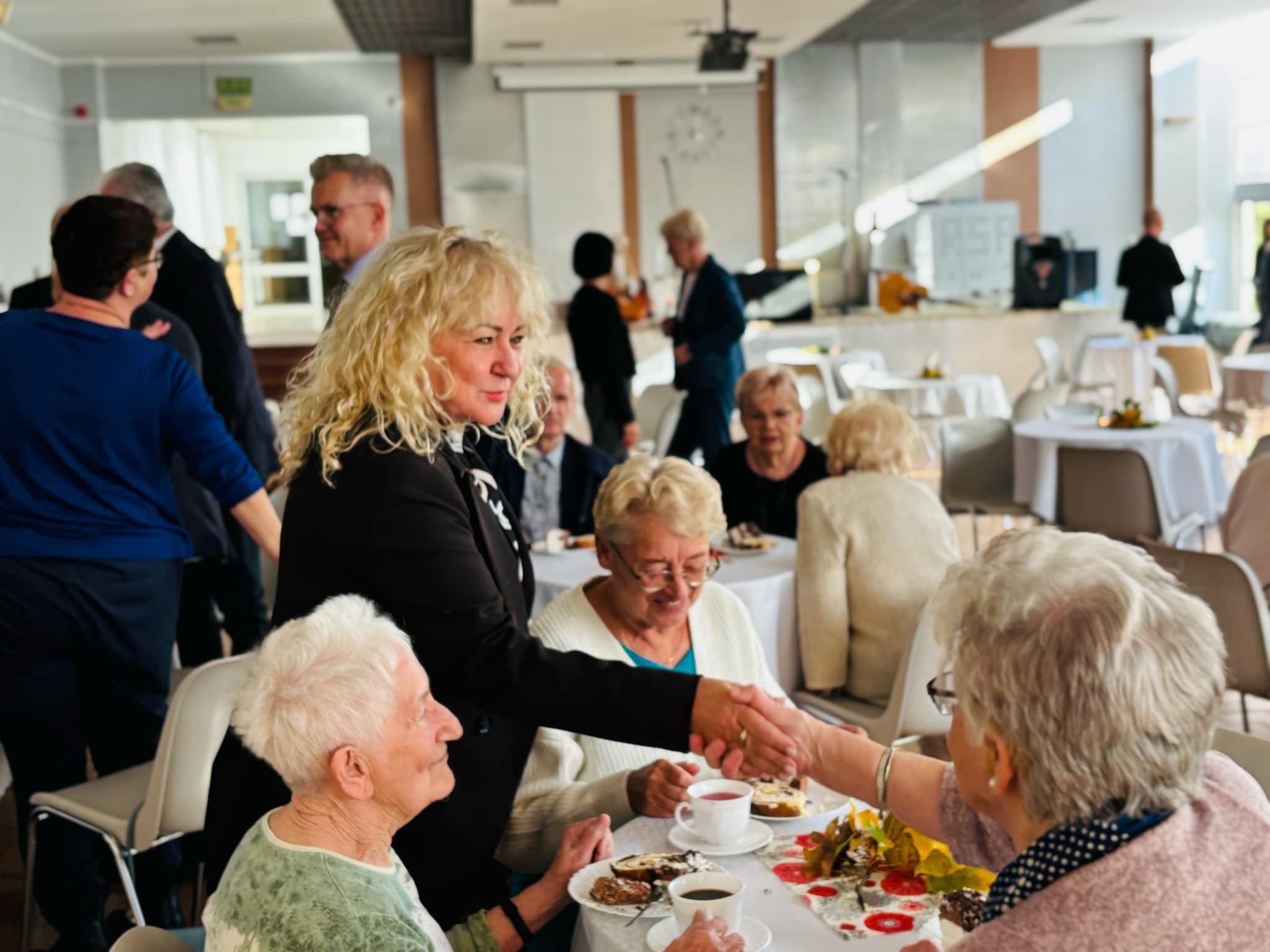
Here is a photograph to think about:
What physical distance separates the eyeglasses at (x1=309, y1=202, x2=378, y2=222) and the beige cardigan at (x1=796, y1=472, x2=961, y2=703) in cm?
150

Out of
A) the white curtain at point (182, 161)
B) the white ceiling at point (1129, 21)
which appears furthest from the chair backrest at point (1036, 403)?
the white curtain at point (182, 161)

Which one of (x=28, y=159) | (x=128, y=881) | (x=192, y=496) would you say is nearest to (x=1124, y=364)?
(x=192, y=496)

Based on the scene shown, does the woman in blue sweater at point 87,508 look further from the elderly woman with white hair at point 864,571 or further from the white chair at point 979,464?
the white chair at point 979,464

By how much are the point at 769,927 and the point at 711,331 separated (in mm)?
4852

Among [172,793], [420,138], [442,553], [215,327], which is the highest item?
[420,138]

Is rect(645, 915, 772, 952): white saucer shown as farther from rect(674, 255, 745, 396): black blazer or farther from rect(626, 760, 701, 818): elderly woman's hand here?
rect(674, 255, 745, 396): black blazer

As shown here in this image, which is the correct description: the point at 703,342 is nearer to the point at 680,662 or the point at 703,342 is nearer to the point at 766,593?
the point at 766,593

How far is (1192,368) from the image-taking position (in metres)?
9.31

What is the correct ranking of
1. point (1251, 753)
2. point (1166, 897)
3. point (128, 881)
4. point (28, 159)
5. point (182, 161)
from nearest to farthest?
point (1166, 897), point (1251, 753), point (128, 881), point (28, 159), point (182, 161)

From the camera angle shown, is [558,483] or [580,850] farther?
[558,483]

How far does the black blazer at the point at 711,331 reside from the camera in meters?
6.23

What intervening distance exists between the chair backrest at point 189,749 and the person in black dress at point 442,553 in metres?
0.78

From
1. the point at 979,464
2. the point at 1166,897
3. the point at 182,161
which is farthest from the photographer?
the point at 182,161

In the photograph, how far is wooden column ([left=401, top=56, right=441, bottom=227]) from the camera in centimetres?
1312
